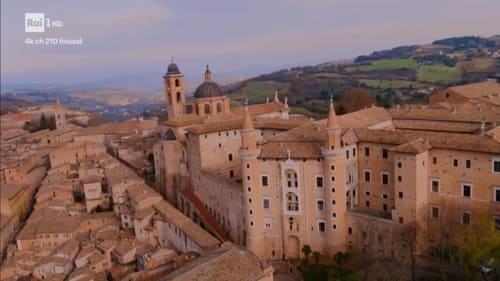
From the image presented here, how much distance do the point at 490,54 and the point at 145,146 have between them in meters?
52.0

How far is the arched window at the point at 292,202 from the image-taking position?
32281 millimetres

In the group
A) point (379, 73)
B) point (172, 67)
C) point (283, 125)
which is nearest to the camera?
point (283, 125)

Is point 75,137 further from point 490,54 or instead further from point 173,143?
point 490,54

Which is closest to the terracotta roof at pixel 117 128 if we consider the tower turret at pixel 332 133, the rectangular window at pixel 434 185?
the tower turret at pixel 332 133

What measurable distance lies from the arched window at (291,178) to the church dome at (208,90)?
1866cm

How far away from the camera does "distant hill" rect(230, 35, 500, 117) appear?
72812mm

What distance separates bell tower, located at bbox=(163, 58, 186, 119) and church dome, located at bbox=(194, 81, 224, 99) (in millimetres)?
3110

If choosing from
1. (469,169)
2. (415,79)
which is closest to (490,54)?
(415,79)

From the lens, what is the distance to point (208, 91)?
159 ft

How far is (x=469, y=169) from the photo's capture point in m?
28.8

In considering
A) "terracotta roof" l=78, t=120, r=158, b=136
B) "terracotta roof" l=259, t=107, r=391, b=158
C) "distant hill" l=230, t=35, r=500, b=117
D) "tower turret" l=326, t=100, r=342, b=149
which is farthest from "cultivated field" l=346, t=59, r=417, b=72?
"tower turret" l=326, t=100, r=342, b=149

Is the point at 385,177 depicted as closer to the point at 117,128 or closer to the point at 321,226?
the point at 321,226

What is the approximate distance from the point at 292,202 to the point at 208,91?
19.5m

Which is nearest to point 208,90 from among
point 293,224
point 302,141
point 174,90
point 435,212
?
point 174,90
